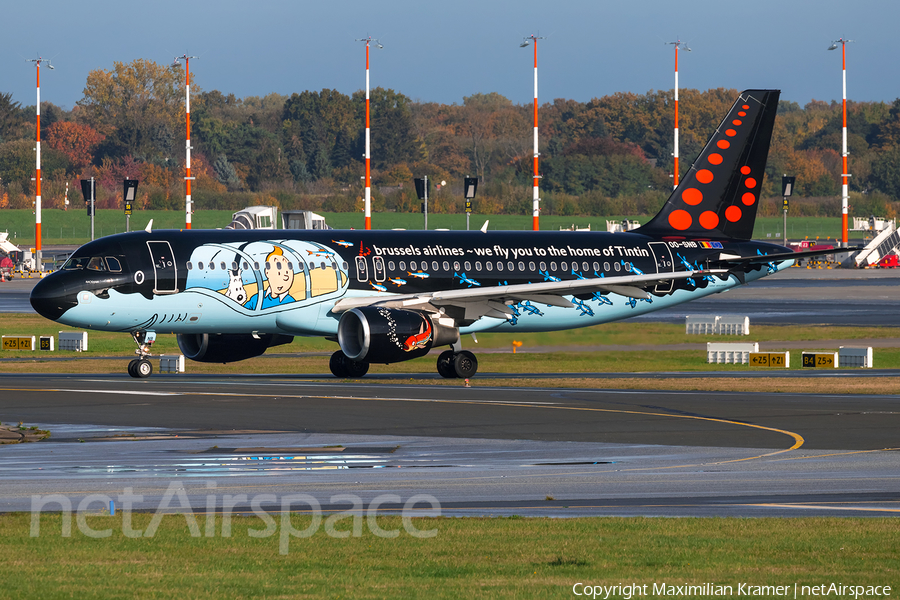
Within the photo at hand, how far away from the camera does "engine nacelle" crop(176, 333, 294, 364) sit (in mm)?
43000

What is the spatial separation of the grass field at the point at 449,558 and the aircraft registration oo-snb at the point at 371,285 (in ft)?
75.6

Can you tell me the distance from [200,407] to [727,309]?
46.5 metres

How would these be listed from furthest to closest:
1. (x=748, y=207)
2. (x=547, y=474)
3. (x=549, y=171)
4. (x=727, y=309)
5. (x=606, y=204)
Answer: (x=549, y=171) < (x=606, y=204) < (x=727, y=309) < (x=748, y=207) < (x=547, y=474)

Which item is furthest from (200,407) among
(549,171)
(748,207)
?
(549,171)

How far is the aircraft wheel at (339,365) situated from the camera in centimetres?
4272

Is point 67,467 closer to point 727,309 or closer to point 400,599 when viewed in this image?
point 400,599

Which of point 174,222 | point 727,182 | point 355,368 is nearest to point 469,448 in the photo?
point 355,368

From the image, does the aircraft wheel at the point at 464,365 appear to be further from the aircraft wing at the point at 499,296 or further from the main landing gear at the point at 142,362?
the main landing gear at the point at 142,362

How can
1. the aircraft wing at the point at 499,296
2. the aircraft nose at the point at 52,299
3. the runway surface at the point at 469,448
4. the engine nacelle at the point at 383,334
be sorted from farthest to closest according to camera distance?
the aircraft wing at the point at 499,296 → the aircraft nose at the point at 52,299 → the engine nacelle at the point at 383,334 → the runway surface at the point at 469,448

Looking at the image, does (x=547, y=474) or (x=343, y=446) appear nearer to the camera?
(x=547, y=474)

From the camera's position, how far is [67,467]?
73.4 ft

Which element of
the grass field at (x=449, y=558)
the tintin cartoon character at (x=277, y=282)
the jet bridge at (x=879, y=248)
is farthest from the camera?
the jet bridge at (x=879, y=248)

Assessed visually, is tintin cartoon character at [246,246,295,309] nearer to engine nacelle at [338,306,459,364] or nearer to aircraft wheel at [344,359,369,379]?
engine nacelle at [338,306,459,364]

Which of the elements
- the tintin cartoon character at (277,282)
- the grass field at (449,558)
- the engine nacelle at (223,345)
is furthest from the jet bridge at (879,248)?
the grass field at (449,558)
